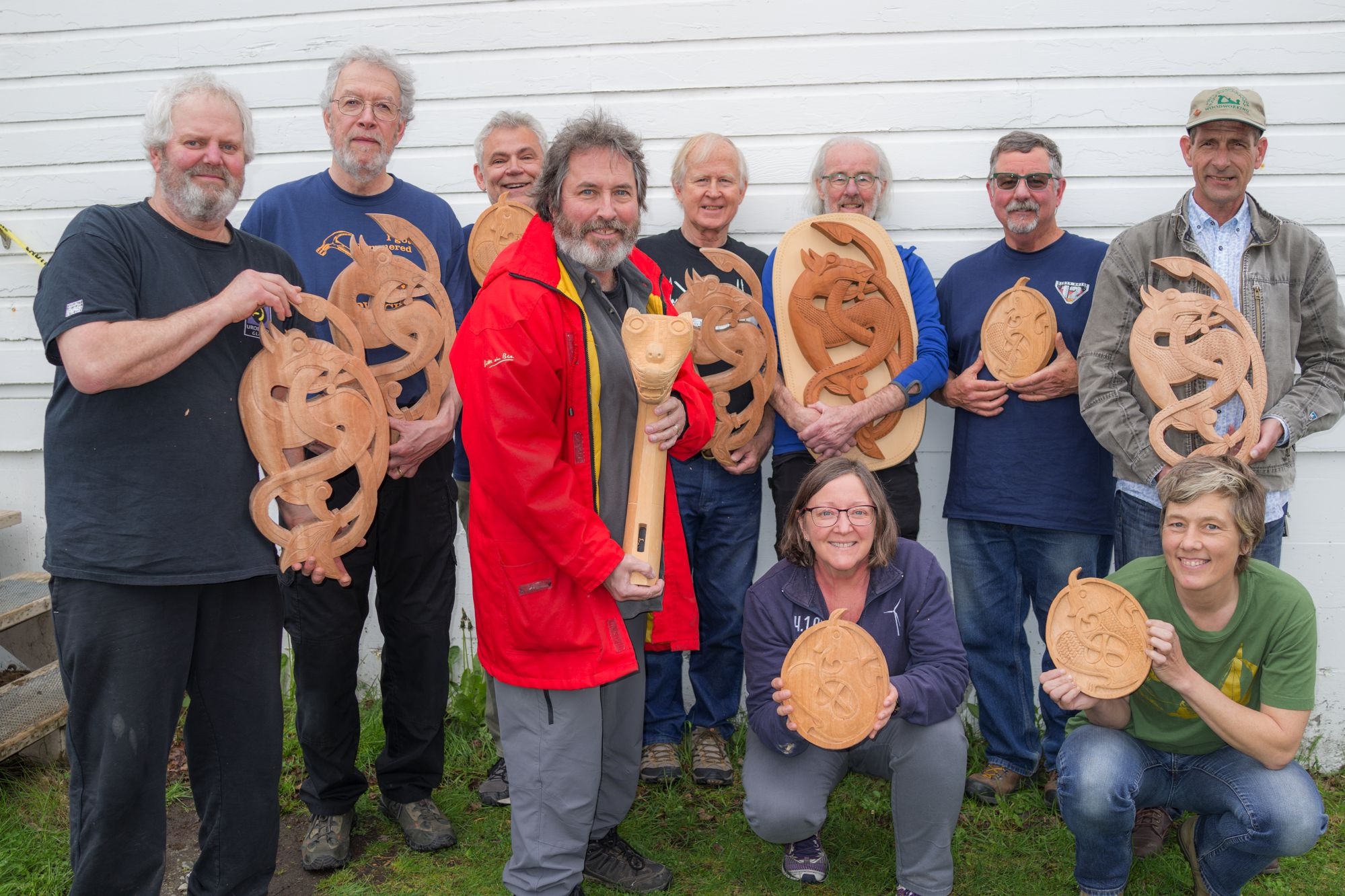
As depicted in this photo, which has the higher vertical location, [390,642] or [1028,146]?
[1028,146]

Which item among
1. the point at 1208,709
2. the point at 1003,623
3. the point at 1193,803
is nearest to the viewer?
the point at 1208,709

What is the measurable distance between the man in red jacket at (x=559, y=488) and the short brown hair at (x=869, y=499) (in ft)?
1.66

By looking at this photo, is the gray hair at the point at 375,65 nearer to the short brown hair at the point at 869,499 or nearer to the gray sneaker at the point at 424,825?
the short brown hair at the point at 869,499

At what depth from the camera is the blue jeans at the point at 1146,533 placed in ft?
11.3

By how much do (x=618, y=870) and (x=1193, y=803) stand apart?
5.85 feet

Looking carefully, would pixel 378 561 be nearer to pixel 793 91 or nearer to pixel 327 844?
pixel 327 844

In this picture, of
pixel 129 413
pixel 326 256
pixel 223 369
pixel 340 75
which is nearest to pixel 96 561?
pixel 129 413

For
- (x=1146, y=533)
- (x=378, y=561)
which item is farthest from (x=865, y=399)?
(x=378, y=561)

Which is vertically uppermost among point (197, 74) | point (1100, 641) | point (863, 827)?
point (197, 74)

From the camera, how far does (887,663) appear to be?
314 cm

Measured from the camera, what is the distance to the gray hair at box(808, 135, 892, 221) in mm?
4070

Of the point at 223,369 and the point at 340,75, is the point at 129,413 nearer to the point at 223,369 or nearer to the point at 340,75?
the point at 223,369

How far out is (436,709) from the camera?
11.9 ft

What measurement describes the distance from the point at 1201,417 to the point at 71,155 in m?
5.05
